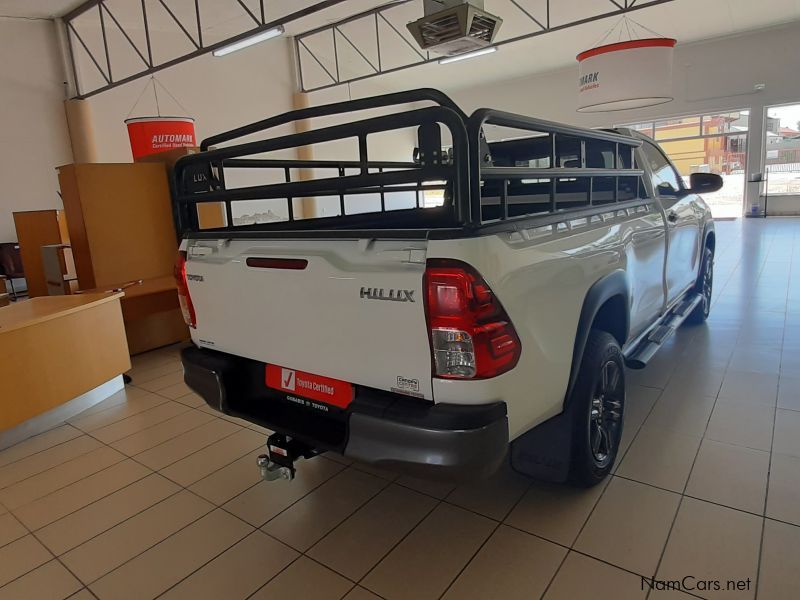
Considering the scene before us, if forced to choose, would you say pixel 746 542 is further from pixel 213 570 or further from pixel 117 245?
pixel 117 245

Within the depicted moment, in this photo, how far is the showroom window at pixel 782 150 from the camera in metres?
11.9

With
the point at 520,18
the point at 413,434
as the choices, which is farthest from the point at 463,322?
the point at 520,18

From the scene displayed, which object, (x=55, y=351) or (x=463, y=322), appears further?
(x=55, y=351)

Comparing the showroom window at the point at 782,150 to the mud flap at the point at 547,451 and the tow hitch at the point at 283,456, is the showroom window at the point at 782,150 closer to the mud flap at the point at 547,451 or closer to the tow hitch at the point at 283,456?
the mud flap at the point at 547,451

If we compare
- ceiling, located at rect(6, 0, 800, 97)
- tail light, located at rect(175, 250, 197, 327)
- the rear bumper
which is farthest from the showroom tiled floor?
ceiling, located at rect(6, 0, 800, 97)

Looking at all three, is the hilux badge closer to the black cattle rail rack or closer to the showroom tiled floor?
the black cattle rail rack

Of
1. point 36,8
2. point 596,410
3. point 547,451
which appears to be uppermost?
point 36,8

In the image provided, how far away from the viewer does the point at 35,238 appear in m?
5.52

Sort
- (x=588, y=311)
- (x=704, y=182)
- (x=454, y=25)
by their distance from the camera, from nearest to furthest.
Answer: (x=588, y=311), (x=704, y=182), (x=454, y=25)

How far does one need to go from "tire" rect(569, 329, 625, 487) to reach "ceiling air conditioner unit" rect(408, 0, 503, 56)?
5013 millimetres

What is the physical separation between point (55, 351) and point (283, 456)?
1.99m

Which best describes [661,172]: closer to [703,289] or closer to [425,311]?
[703,289]

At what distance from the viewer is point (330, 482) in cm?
226

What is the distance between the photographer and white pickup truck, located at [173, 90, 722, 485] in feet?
4.42
